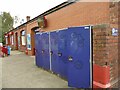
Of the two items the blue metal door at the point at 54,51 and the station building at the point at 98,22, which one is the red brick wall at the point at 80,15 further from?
the blue metal door at the point at 54,51

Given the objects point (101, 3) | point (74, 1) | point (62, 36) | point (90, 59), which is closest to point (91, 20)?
point (101, 3)

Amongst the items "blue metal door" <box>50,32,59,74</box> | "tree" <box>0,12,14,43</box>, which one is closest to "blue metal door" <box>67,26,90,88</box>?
"blue metal door" <box>50,32,59,74</box>

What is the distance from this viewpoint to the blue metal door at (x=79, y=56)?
17.1 ft

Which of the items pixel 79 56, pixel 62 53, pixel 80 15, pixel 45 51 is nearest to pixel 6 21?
pixel 45 51

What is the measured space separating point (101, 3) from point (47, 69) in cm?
410

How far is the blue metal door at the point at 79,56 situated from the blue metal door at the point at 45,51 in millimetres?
2792

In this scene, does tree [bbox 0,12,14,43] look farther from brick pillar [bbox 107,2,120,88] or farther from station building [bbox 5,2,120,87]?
brick pillar [bbox 107,2,120,88]

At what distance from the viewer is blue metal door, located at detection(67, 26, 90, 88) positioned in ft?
17.1

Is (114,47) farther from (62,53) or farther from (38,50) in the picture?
(38,50)

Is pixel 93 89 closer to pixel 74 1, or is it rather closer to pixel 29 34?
pixel 74 1

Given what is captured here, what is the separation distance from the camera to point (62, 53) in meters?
6.87

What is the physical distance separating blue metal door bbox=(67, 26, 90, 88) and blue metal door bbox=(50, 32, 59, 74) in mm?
1770

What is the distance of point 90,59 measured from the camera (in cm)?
510

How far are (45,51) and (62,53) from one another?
196 cm
